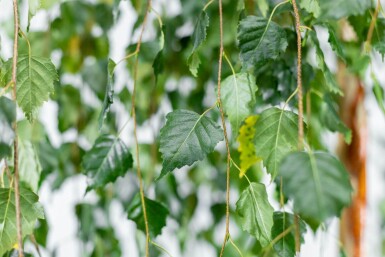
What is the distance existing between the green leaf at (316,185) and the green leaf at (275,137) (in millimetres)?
117

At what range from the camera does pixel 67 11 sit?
114cm

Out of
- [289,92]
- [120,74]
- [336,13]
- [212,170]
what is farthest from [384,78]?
[336,13]

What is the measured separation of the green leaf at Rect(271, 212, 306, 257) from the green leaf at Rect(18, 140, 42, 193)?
0.28m

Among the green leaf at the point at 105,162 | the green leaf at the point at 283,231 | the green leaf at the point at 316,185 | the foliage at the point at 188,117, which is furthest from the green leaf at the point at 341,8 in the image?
the green leaf at the point at 105,162

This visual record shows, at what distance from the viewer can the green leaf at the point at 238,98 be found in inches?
23.2

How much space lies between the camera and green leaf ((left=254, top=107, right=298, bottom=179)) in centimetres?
54

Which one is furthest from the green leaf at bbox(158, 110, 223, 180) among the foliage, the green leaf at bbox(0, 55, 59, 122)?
the green leaf at bbox(0, 55, 59, 122)

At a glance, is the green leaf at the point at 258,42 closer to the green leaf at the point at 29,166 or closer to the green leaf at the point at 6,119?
the green leaf at the point at 6,119

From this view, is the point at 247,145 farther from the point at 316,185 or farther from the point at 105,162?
the point at 316,185

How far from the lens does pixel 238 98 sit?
0.59 meters

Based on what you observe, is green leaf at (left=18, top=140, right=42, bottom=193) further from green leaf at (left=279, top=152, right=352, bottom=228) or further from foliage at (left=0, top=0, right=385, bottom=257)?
green leaf at (left=279, top=152, right=352, bottom=228)

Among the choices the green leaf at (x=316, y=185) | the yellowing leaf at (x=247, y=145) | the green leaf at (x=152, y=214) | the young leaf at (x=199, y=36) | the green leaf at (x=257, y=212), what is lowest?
the green leaf at (x=316, y=185)

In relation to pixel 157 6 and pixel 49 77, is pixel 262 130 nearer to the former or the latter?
pixel 49 77

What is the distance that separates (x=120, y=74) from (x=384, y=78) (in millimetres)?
523
